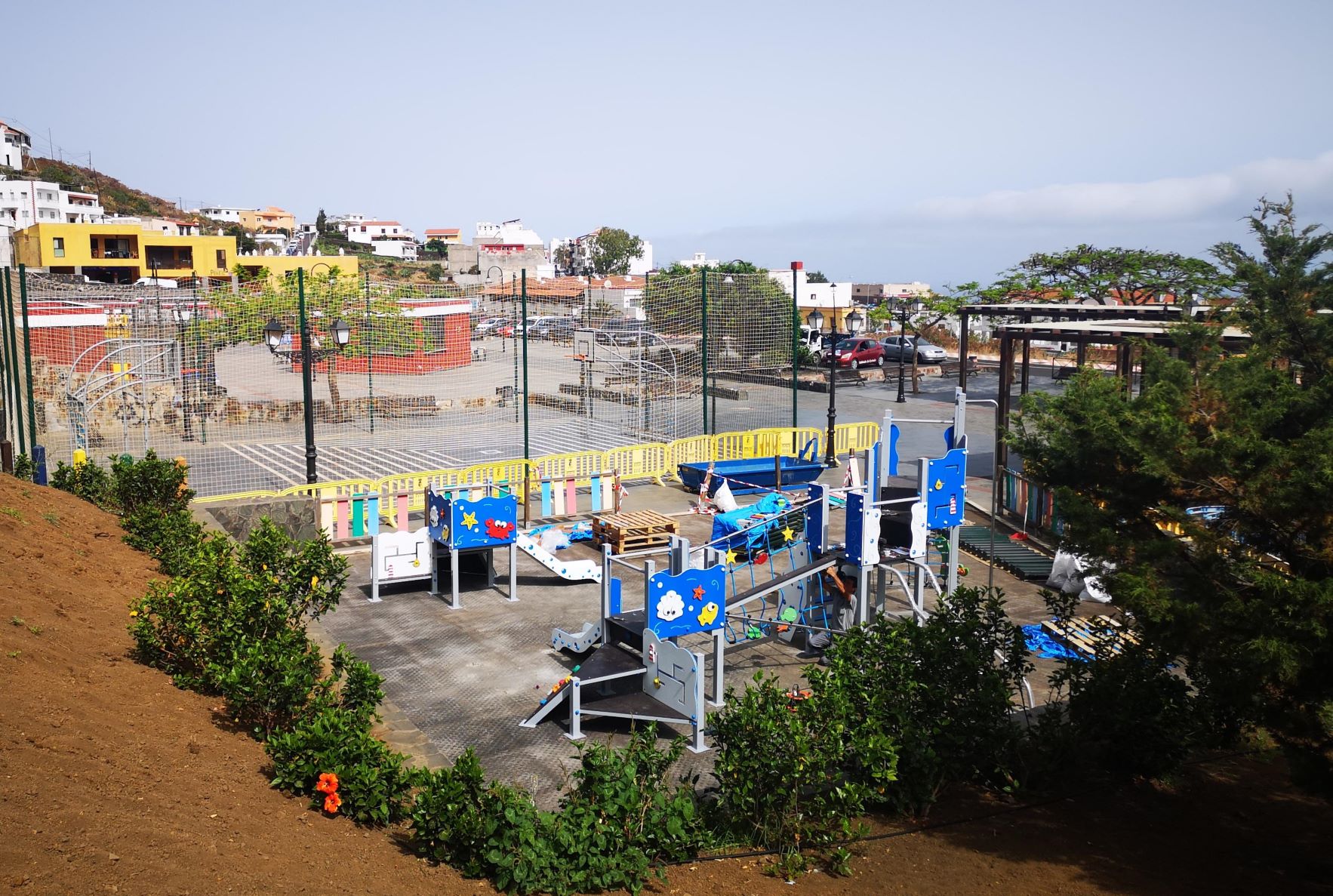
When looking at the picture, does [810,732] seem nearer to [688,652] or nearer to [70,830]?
[688,652]

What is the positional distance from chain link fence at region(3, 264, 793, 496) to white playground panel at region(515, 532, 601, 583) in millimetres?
5403

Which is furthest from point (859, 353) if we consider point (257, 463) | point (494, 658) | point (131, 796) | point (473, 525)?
point (131, 796)

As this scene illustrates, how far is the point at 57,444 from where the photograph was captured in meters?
23.0

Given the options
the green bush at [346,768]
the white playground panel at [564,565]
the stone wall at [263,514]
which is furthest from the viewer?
the stone wall at [263,514]

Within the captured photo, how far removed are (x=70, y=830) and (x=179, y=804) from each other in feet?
Result: 2.69

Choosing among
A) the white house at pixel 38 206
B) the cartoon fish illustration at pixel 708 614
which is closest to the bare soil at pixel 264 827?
the cartoon fish illustration at pixel 708 614

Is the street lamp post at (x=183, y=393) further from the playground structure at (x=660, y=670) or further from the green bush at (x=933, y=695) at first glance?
the green bush at (x=933, y=695)

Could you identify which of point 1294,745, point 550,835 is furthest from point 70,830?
→ point 1294,745

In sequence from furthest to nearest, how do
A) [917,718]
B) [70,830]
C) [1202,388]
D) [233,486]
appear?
[233,486]
[917,718]
[1202,388]
[70,830]

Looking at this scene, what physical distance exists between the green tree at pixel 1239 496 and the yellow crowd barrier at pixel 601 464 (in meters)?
9.99

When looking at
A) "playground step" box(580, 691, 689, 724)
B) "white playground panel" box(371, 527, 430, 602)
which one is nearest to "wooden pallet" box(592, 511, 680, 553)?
"white playground panel" box(371, 527, 430, 602)

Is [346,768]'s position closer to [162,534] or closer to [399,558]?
[162,534]

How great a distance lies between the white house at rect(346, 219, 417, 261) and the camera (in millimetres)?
142875

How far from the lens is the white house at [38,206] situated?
90.8 metres
